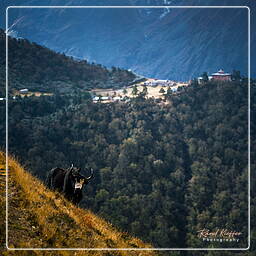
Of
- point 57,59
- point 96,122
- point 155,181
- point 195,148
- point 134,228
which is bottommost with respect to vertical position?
point 134,228

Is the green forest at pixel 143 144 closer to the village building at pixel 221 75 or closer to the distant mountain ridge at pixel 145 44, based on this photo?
the village building at pixel 221 75

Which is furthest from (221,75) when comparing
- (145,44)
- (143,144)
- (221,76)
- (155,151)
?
(143,144)

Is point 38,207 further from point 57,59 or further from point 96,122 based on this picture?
point 57,59

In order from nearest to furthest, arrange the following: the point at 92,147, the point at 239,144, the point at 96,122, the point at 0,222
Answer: the point at 0,222, the point at 239,144, the point at 92,147, the point at 96,122

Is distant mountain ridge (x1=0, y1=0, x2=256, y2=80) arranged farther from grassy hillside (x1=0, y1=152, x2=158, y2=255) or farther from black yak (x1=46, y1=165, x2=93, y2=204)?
grassy hillside (x1=0, y1=152, x2=158, y2=255)

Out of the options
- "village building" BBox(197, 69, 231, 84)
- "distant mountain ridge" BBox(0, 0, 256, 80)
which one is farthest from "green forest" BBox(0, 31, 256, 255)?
"distant mountain ridge" BBox(0, 0, 256, 80)

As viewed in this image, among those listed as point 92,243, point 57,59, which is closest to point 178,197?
point 57,59

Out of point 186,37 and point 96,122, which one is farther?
point 96,122
